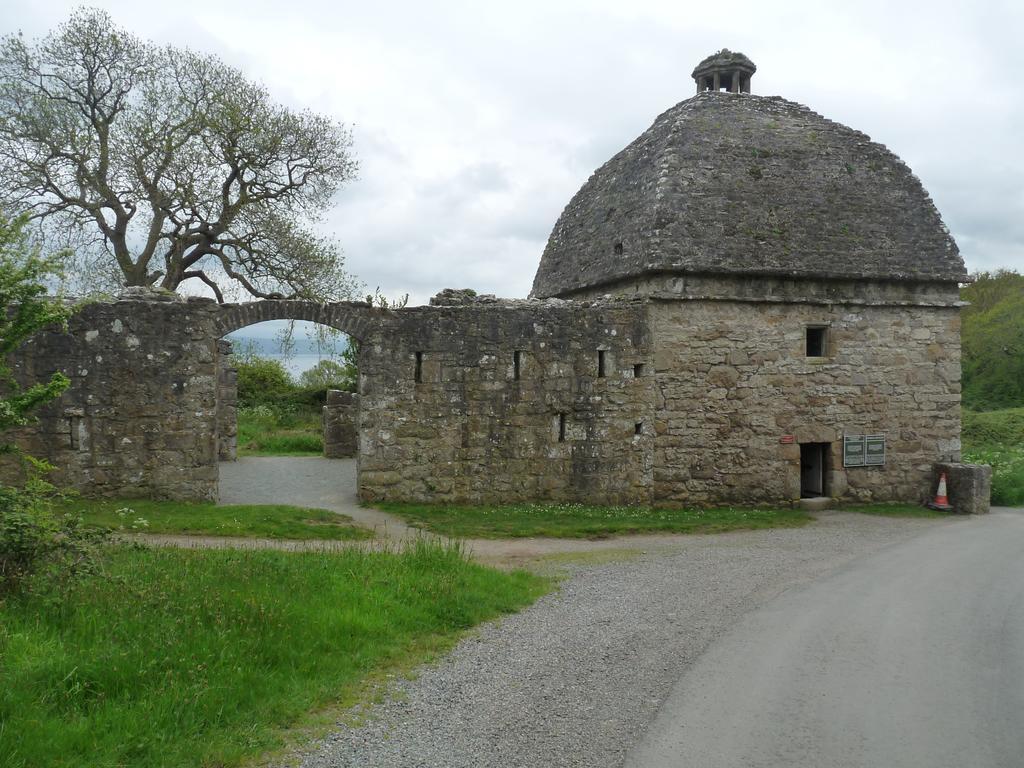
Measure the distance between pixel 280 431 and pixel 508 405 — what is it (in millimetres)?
13778

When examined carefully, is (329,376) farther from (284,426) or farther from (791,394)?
(791,394)

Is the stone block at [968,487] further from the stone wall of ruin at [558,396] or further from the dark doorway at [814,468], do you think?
the dark doorway at [814,468]

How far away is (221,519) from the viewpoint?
1102cm

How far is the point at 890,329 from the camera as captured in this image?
15.4 metres

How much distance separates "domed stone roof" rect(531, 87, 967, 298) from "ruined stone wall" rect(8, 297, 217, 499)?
25.7 ft

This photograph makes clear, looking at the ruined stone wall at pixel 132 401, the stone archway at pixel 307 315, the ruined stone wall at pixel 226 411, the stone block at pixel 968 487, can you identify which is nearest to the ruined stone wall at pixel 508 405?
the stone archway at pixel 307 315

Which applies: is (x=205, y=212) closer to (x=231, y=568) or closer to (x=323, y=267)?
(x=323, y=267)

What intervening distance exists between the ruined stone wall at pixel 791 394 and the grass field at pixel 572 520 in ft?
3.00

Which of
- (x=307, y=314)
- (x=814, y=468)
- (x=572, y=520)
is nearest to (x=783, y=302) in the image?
(x=814, y=468)

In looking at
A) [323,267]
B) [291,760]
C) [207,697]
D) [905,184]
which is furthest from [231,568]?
[323,267]

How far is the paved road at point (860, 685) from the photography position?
4.86 meters

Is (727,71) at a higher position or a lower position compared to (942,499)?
higher

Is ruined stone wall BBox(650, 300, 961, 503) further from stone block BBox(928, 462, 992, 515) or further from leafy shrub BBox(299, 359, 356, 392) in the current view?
leafy shrub BBox(299, 359, 356, 392)

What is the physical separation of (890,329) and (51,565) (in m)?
14.6
